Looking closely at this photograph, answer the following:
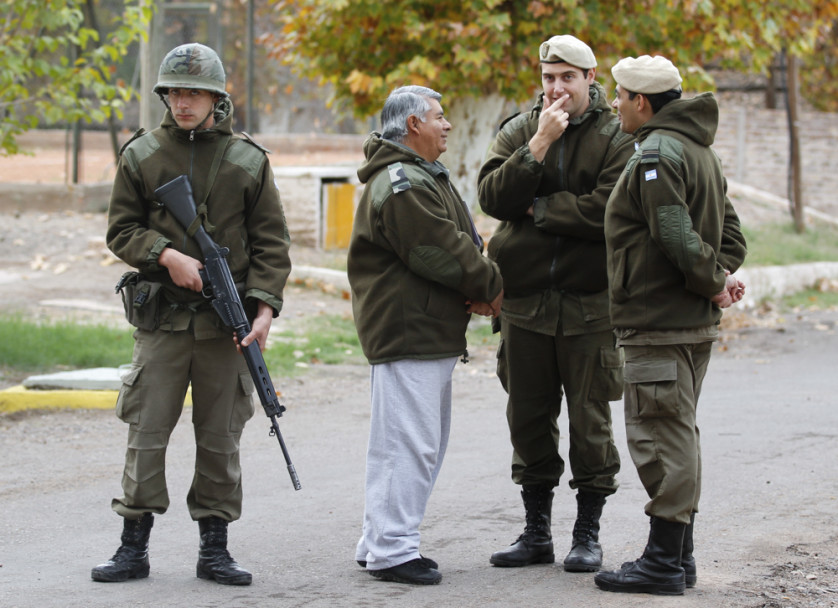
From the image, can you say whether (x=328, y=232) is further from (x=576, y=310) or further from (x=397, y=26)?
(x=576, y=310)

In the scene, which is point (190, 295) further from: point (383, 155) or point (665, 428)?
point (665, 428)

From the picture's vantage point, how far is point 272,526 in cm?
520

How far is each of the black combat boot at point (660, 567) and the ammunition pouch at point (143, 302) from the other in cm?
204

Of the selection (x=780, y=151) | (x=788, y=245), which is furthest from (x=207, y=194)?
(x=780, y=151)

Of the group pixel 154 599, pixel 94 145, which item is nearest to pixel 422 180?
pixel 154 599

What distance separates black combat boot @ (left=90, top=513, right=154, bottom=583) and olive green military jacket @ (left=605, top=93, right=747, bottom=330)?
2.01 metres

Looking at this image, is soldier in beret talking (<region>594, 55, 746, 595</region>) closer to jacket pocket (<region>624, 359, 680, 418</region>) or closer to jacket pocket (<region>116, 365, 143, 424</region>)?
jacket pocket (<region>624, 359, 680, 418</region>)

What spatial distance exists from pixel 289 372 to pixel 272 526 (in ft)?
12.8

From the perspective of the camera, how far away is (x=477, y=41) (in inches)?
423

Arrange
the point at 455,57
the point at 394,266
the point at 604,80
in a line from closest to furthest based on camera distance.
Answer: the point at 394,266 < the point at 455,57 < the point at 604,80

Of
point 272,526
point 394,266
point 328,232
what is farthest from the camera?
point 328,232

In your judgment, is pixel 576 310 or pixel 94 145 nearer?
pixel 576 310

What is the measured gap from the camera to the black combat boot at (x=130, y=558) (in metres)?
4.23

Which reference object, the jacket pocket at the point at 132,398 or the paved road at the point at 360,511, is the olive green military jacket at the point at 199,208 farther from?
the paved road at the point at 360,511
